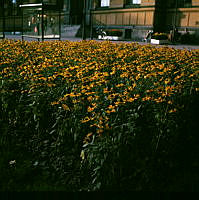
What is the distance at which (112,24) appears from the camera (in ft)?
108

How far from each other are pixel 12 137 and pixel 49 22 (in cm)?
1103

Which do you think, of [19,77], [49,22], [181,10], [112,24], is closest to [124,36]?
[112,24]

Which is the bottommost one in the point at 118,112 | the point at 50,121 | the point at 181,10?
the point at 50,121

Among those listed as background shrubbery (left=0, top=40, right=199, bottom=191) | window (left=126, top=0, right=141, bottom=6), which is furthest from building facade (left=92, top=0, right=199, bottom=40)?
background shrubbery (left=0, top=40, right=199, bottom=191)

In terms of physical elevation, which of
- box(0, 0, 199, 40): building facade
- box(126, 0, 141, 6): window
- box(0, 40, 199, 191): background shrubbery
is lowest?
box(0, 40, 199, 191): background shrubbery

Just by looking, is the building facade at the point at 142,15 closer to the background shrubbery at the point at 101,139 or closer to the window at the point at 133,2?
the window at the point at 133,2

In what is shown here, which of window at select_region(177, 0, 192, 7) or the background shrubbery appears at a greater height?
window at select_region(177, 0, 192, 7)

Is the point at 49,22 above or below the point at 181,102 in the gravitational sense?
above

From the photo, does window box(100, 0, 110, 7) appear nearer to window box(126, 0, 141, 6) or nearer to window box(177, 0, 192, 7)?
window box(126, 0, 141, 6)

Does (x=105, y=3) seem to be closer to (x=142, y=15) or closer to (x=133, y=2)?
(x=133, y=2)

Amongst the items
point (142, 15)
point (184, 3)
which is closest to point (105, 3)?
point (142, 15)

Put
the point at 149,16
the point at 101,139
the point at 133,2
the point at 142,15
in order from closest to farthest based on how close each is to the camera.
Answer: the point at 101,139 < the point at 149,16 < the point at 142,15 < the point at 133,2

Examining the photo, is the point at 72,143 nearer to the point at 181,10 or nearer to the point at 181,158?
the point at 181,158

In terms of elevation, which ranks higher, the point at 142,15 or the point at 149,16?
the point at 142,15
